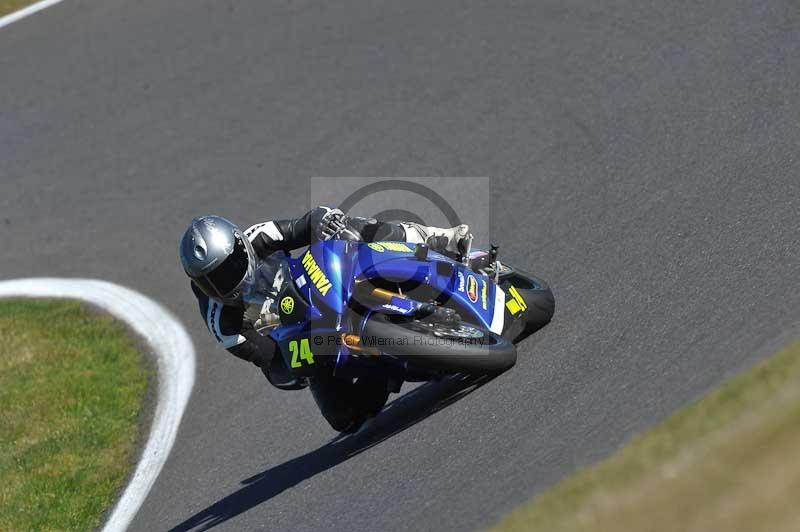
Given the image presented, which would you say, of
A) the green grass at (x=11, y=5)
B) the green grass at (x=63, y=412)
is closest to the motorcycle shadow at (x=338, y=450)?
the green grass at (x=63, y=412)

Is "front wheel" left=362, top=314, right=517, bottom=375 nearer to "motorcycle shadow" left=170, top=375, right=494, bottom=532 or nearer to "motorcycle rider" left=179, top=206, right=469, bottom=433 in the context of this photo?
"motorcycle shadow" left=170, top=375, right=494, bottom=532

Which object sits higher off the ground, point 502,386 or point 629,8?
point 629,8

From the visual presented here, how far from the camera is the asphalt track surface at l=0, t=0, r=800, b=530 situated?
21.6 ft

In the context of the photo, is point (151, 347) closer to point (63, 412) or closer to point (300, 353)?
point (63, 412)

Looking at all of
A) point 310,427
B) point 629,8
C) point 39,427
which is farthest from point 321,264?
point 629,8

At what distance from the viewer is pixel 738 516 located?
4812mm

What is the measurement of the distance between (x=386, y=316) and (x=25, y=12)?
9.60 meters

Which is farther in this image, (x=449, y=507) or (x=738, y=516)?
(x=449, y=507)

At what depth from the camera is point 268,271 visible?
7137 millimetres

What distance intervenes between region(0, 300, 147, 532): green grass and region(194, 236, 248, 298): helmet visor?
2277 mm

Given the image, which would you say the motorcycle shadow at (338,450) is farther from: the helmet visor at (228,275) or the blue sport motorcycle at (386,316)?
the helmet visor at (228,275)

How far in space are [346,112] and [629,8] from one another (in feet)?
9.83

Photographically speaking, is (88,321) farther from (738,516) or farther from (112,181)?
(738,516)

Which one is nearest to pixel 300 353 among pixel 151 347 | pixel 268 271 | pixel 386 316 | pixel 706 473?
pixel 386 316
